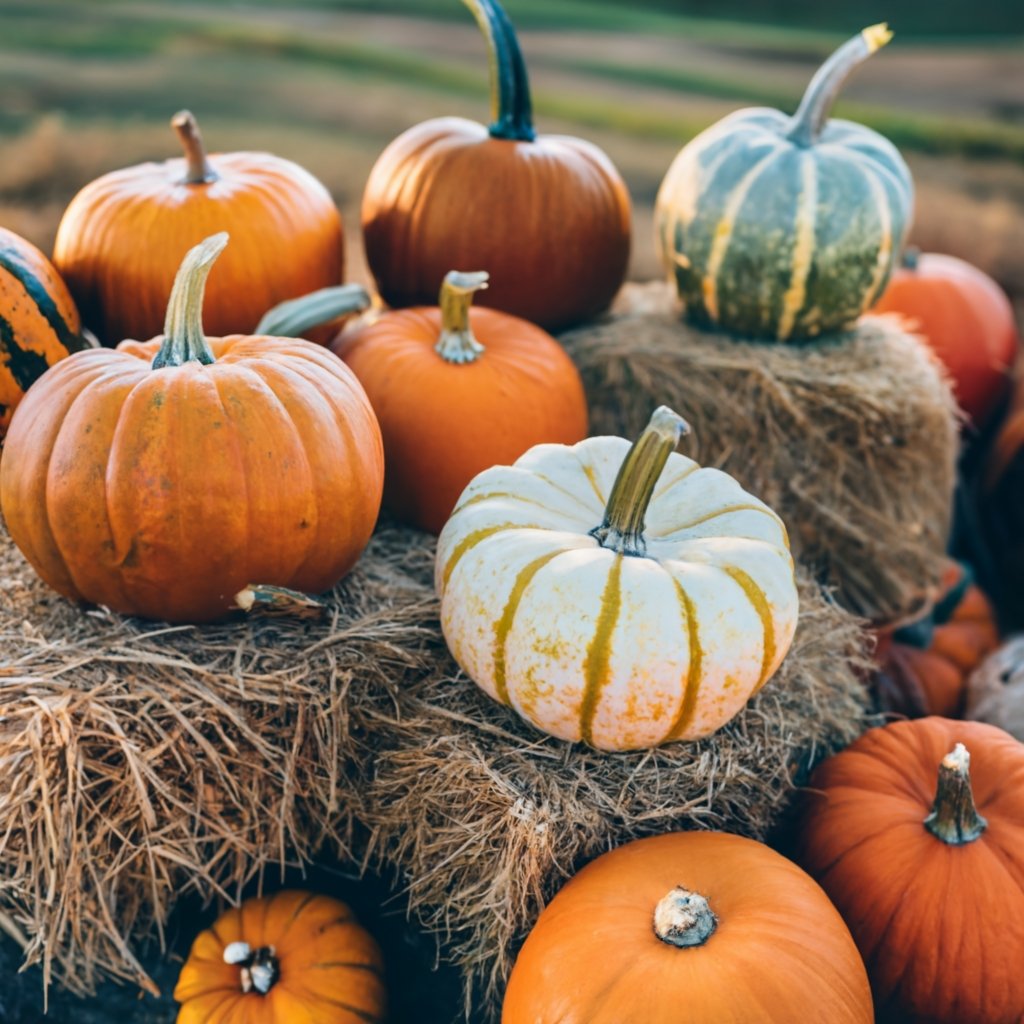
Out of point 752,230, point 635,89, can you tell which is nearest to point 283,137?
point 635,89

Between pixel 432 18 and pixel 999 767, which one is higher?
pixel 432 18

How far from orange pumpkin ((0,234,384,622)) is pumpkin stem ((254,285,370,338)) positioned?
32 centimetres

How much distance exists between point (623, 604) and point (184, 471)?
76 cm

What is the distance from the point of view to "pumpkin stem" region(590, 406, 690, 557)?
1647 mm

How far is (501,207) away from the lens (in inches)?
103

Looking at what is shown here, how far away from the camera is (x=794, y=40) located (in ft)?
22.6

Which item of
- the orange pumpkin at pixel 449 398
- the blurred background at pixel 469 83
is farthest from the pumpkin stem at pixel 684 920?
the blurred background at pixel 469 83

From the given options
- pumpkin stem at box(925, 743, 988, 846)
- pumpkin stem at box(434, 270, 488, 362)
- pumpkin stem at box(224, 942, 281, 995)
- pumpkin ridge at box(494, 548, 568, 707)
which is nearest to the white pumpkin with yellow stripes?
pumpkin ridge at box(494, 548, 568, 707)

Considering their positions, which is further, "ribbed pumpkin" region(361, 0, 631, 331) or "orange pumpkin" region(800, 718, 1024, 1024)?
"ribbed pumpkin" region(361, 0, 631, 331)

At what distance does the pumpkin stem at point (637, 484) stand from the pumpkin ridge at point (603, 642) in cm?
9

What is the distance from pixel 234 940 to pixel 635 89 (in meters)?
5.76

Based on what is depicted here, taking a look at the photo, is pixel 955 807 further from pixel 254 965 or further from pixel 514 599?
pixel 254 965

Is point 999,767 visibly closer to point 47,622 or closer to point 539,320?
point 539,320

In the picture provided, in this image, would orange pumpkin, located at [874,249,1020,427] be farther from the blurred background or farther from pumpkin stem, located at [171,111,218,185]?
pumpkin stem, located at [171,111,218,185]
